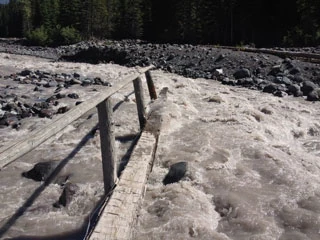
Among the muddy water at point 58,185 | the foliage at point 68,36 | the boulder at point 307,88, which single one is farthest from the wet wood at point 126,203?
the foliage at point 68,36

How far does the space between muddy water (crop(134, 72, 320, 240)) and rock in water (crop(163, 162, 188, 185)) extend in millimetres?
104

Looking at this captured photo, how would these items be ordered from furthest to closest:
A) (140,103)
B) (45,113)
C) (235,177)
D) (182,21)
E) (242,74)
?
(182,21) → (242,74) → (45,113) → (140,103) → (235,177)

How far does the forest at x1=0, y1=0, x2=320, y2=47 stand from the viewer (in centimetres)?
4729

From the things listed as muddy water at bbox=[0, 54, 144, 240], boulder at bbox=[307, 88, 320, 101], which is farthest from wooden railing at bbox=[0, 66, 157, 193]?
boulder at bbox=[307, 88, 320, 101]

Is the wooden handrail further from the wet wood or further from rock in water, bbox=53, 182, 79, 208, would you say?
rock in water, bbox=53, 182, 79, 208

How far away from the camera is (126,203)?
4.72m

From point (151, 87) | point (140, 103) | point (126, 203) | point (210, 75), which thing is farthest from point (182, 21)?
point (126, 203)

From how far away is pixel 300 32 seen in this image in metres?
36.8

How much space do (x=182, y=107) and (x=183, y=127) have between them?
202cm

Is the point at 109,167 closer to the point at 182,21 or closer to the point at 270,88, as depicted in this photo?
the point at 270,88

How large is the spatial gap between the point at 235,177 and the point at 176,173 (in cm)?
98

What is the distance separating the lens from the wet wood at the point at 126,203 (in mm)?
4102

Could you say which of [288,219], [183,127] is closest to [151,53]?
[183,127]

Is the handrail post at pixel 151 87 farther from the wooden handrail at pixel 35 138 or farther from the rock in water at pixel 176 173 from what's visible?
the wooden handrail at pixel 35 138
